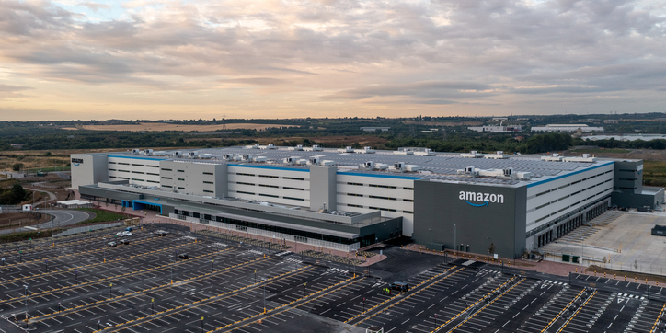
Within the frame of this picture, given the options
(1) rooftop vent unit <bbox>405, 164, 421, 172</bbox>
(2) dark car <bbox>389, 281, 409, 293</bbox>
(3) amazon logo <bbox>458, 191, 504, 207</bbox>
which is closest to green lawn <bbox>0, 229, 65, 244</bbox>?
(2) dark car <bbox>389, 281, 409, 293</bbox>

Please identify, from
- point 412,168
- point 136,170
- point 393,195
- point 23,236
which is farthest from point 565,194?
point 136,170

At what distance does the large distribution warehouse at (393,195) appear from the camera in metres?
85.1

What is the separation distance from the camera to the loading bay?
5397cm

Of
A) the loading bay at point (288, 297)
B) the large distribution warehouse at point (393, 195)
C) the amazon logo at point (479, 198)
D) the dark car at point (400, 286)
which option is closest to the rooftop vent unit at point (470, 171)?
the large distribution warehouse at point (393, 195)

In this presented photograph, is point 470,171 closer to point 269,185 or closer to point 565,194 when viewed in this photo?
point 565,194

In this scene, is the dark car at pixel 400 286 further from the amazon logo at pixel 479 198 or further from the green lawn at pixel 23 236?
the green lawn at pixel 23 236

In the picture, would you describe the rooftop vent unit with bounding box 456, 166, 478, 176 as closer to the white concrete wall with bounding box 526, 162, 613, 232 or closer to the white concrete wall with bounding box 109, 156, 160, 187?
the white concrete wall with bounding box 526, 162, 613, 232

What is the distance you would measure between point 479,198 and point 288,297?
131 ft

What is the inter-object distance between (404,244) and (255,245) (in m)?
28.6

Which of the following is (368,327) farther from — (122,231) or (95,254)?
(122,231)

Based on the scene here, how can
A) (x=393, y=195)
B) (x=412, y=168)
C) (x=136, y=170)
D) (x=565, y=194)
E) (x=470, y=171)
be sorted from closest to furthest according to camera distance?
1. (x=393, y=195)
2. (x=470, y=171)
3. (x=565, y=194)
4. (x=412, y=168)
5. (x=136, y=170)

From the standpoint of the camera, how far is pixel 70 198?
151m

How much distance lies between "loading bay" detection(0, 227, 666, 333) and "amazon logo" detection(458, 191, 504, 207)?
11.0 meters

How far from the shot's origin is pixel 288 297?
62812mm
